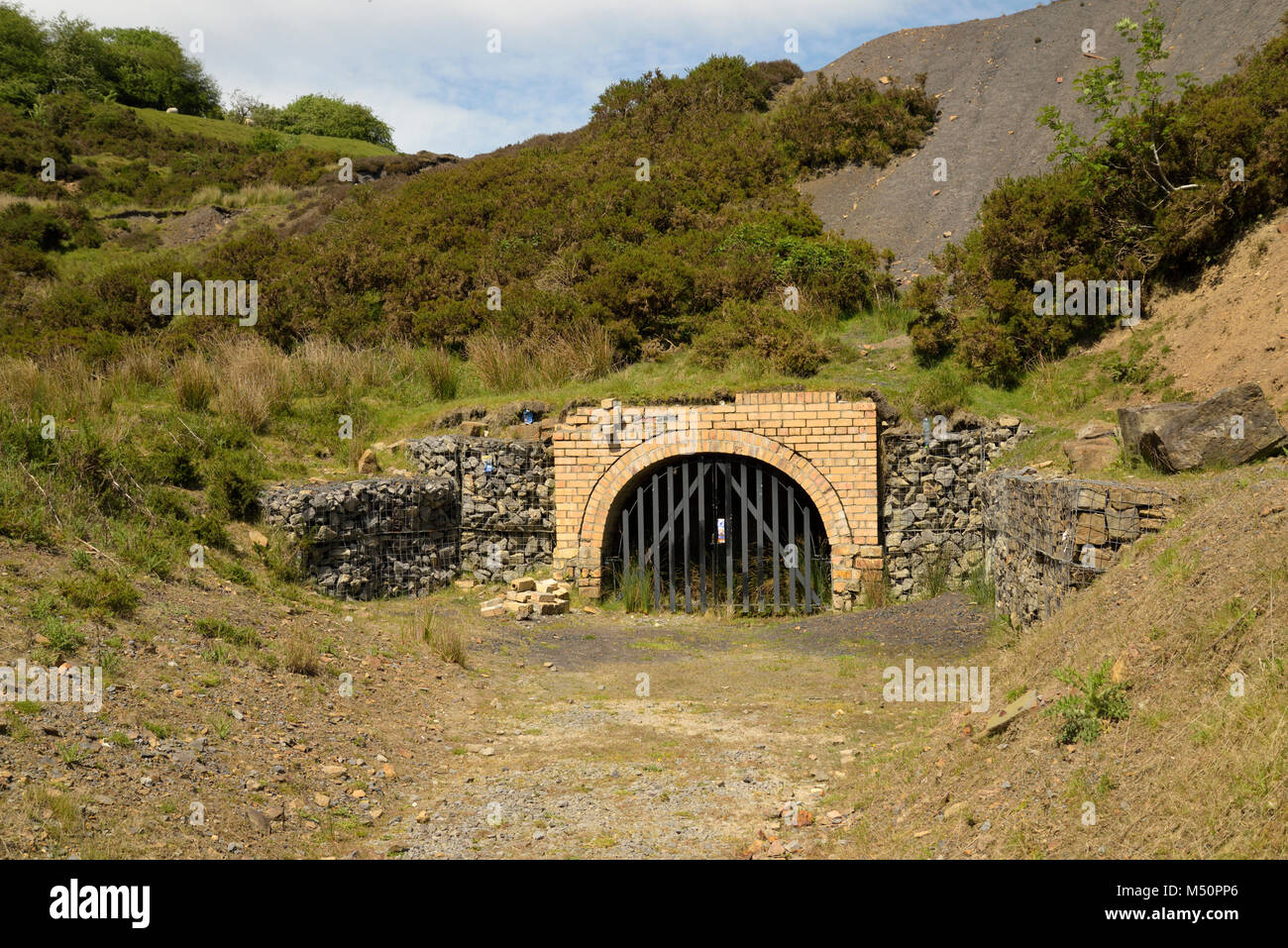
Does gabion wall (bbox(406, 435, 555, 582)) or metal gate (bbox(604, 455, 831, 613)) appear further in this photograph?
gabion wall (bbox(406, 435, 555, 582))

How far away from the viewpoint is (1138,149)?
12.2 m

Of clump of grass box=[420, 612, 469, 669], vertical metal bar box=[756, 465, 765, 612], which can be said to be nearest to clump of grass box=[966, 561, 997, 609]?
vertical metal bar box=[756, 465, 765, 612]

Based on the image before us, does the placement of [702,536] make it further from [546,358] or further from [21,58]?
[21,58]

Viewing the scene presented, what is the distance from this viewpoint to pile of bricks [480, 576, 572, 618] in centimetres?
1048

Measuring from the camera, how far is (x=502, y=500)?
472 inches

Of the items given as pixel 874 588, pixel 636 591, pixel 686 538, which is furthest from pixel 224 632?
pixel 874 588

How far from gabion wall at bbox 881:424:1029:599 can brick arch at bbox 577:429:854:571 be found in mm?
784

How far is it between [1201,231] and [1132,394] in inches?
97.2

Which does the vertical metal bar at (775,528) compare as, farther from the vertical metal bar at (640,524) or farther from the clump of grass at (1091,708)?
the clump of grass at (1091,708)

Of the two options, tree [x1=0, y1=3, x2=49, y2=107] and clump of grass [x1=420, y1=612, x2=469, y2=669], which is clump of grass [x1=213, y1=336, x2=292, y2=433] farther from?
tree [x1=0, y1=3, x2=49, y2=107]

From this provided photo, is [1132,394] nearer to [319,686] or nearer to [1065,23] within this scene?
[319,686]

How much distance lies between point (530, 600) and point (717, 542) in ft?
8.35

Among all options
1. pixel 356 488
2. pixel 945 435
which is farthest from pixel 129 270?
pixel 945 435

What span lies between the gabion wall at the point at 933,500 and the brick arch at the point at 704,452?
784 millimetres
